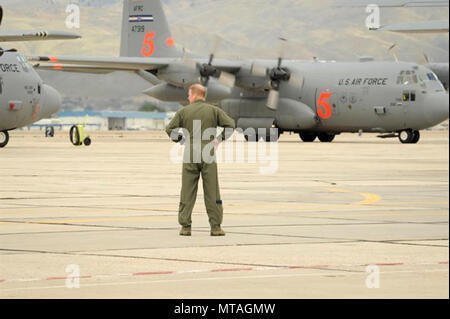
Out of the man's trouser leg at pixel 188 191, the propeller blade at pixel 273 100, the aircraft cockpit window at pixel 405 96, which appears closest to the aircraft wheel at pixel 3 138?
the propeller blade at pixel 273 100

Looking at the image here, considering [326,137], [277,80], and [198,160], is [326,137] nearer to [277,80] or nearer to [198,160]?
[277,80]

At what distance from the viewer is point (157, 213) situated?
1830cm

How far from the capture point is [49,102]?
4719 centimetres

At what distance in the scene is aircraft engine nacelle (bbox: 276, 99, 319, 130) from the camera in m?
58.0

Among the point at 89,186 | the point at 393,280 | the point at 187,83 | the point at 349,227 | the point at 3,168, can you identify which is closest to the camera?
the point at 393,280

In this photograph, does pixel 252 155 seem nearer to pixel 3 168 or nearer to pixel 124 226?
pixel 3 168

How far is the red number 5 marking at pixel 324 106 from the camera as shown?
188ft
